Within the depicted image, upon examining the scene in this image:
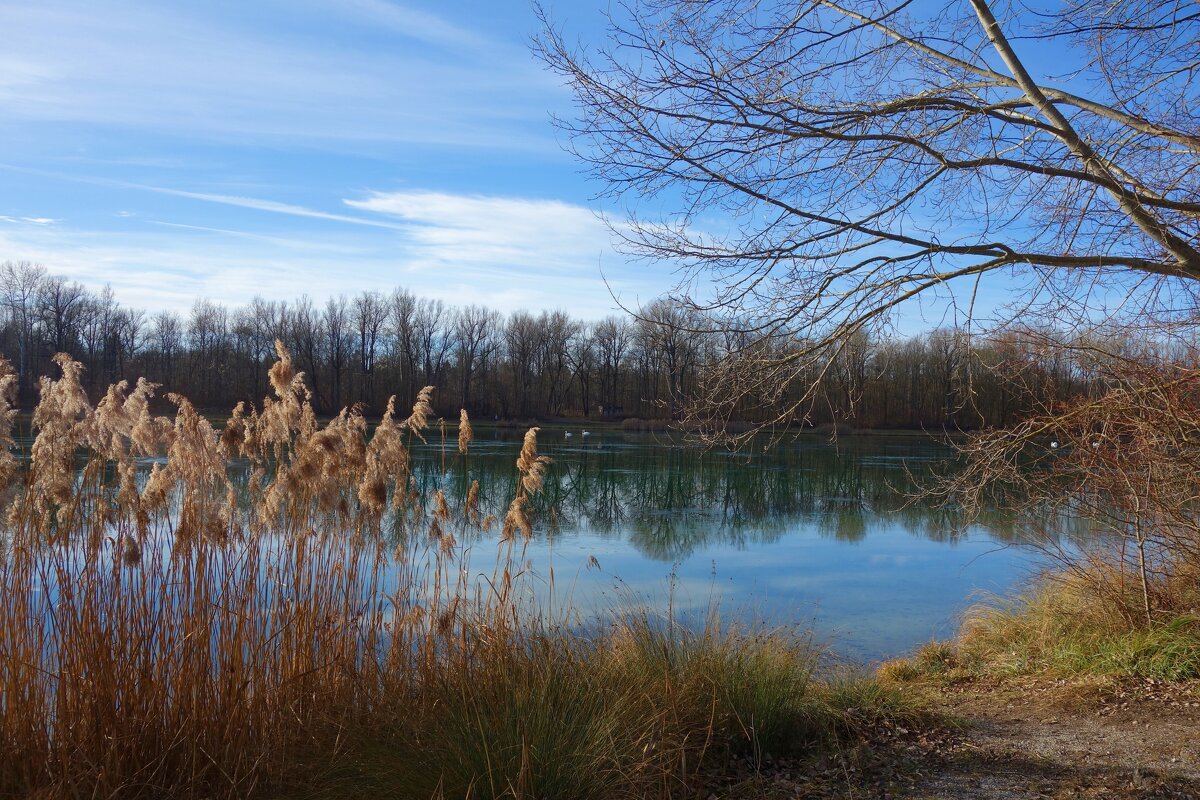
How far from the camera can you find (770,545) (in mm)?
A: 15688

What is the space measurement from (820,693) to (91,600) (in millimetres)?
4122

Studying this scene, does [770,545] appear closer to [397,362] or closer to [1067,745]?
[1067,745]

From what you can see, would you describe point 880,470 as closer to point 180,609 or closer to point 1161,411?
point 1161,411

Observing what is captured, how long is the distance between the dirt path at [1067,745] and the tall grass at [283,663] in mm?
779

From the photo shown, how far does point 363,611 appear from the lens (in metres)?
4.53

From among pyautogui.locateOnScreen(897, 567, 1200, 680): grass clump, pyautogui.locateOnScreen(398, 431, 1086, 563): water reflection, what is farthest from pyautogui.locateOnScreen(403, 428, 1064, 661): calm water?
pyautogui.locateOnScreen(897, 567, 1200, 680): grass clump

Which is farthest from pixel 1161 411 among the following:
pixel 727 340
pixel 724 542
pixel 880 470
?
pixel 880 470

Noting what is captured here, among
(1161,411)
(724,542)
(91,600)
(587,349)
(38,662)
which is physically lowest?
(724,542)

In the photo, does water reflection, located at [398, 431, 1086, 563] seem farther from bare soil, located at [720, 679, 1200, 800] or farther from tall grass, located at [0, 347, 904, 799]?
tall grass, located at [0, 347, 904, 799]

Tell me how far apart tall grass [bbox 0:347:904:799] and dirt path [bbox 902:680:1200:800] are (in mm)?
779

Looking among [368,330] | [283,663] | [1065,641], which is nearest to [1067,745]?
[1065,641]

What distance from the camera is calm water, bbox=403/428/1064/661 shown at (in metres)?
10.2

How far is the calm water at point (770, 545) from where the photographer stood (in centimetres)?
1017

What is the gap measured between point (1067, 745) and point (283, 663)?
14.1ft
